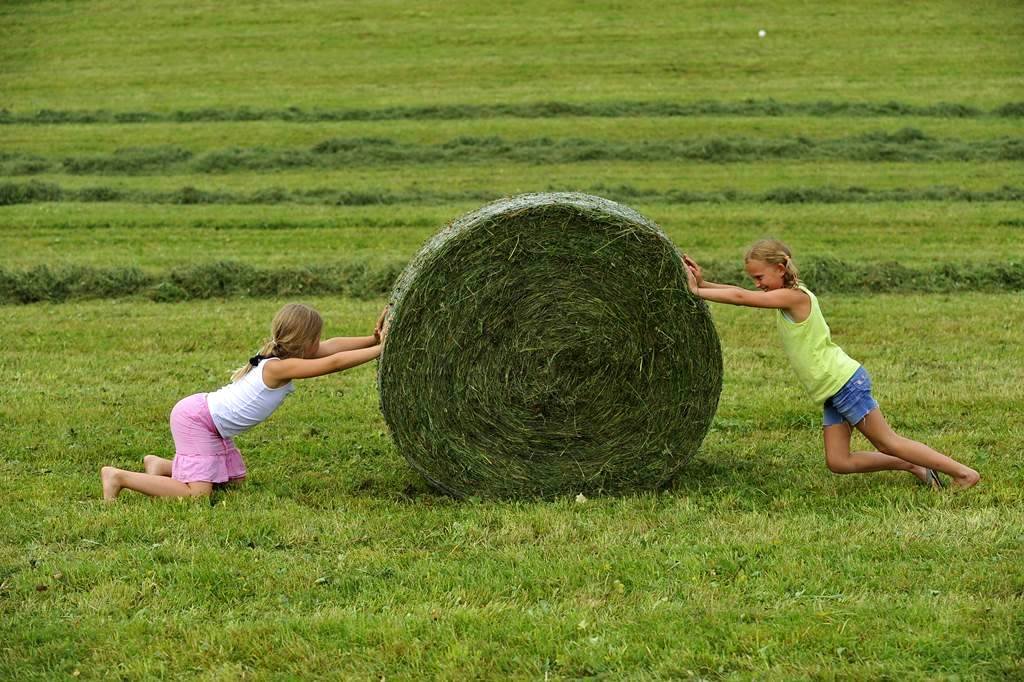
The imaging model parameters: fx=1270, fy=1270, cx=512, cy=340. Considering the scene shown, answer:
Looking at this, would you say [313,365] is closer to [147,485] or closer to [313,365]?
[313,365]

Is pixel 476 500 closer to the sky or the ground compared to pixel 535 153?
closer to the ground

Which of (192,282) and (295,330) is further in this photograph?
(192,282)

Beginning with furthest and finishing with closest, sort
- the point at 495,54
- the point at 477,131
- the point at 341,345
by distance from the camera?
the point at 495,54, the point at 477,131, the point at 341,345

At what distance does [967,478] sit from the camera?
7.57 m

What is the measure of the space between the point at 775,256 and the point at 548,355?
4.99 feet

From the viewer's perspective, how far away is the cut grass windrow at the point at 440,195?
20.6 meters

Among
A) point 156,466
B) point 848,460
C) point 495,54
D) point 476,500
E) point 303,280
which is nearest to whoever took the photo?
point 476,500

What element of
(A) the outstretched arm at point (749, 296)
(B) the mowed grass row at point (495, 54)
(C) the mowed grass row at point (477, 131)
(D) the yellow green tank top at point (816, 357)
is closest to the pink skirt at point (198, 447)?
(A) the outstretched arm at point (749, 296)

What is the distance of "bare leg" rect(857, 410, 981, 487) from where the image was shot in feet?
24.9

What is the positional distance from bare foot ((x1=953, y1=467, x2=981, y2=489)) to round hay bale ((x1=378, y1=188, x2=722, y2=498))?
1.52 metres

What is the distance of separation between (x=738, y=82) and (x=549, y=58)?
20.6ft

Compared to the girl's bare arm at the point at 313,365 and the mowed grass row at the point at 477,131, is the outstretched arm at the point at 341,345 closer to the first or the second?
the girl's bare arm at the point at 313,365

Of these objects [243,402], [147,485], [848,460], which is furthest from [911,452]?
[147,485]

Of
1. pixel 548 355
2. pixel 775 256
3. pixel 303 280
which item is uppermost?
pixel 775 256
